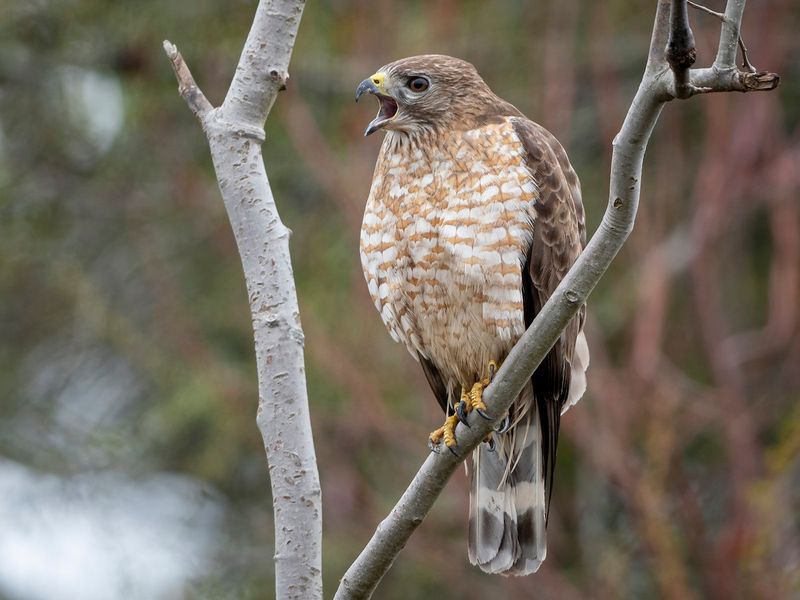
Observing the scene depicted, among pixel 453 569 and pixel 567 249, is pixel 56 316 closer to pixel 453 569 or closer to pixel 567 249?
pixel 453 569

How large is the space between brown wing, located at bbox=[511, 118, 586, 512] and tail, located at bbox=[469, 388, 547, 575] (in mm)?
39

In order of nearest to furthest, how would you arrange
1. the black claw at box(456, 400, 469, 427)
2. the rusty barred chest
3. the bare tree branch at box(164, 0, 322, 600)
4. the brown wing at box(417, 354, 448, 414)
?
1. the bare tree branch at box(164, 0, 322, 600)
2. the black claw at box(456, 400, 469, 427)
3. the rusty barred chest
4. the brown wing at box(417, 354, 448, 414)

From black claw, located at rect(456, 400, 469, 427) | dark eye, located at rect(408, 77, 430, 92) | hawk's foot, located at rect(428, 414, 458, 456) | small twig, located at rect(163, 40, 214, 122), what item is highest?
dark eye, located at rect(408, 77, 430, 92)

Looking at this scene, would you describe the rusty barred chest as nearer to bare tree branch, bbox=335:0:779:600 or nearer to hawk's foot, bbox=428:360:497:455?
hawk's foot, bbox=428:360:497:455

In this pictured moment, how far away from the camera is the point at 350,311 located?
5.94m

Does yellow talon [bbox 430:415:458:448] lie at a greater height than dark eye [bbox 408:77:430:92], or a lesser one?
lesser

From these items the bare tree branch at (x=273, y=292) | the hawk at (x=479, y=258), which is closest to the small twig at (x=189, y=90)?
the bare tree branch at (x=273, y=292)

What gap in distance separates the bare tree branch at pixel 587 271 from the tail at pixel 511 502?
0.52m

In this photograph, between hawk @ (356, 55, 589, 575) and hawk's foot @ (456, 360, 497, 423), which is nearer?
hawk's foot @ (456, 360, 497, 423)

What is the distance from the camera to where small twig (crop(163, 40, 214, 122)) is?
2.74m

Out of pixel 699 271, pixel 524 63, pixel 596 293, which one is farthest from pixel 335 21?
pixel 699 271

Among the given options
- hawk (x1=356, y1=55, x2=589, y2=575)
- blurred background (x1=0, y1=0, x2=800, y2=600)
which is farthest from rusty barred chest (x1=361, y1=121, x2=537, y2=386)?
blurred background (x1=0, y1=0, x2=800, y2=600)

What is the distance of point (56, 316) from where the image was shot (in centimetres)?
695

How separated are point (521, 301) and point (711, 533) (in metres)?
2.92
